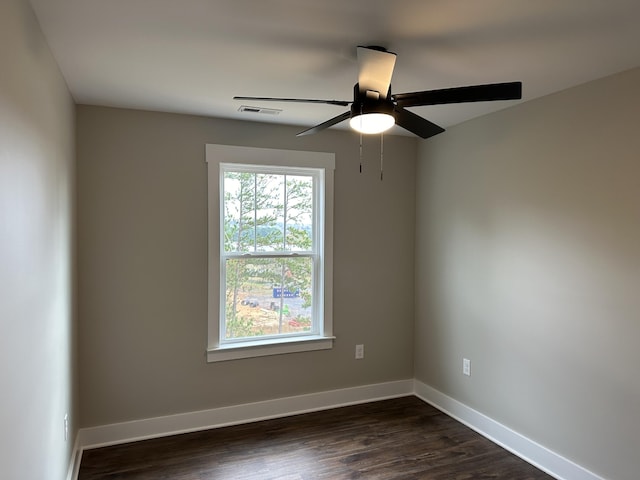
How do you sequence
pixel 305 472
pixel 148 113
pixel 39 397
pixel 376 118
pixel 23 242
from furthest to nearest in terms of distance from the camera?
pixel 148 113 < pixel 305 472 < pixel 376 118 < pixel 39 397 < pixel 23 242

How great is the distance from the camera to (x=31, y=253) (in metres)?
1.66

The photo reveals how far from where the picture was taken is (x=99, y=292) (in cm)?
Result: 302

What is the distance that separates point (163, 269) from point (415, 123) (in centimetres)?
209

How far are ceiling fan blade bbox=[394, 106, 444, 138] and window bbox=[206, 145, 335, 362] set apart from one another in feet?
4.90

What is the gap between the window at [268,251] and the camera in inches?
131

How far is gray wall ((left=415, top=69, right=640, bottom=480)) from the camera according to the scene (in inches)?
91.0

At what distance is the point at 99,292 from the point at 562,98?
3.28m

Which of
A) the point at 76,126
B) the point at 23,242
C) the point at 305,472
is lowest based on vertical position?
the point at 305,472

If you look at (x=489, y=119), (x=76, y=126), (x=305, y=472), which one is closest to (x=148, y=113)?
(x=76, y=126)

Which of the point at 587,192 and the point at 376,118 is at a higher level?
the point at 376,118

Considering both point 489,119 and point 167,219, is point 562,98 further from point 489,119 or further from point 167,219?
point 167,219

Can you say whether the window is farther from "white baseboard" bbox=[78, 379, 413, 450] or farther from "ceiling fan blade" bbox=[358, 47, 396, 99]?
"ceiling fan blade" bbox=[358, 47, 396, 99]

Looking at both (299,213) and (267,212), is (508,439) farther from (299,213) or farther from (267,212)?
(267,212)

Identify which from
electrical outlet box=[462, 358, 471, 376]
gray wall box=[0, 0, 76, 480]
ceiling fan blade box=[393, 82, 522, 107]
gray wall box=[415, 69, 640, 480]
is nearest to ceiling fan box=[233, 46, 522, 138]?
ceiling fan blade box=[393, 82, 522, 107]
